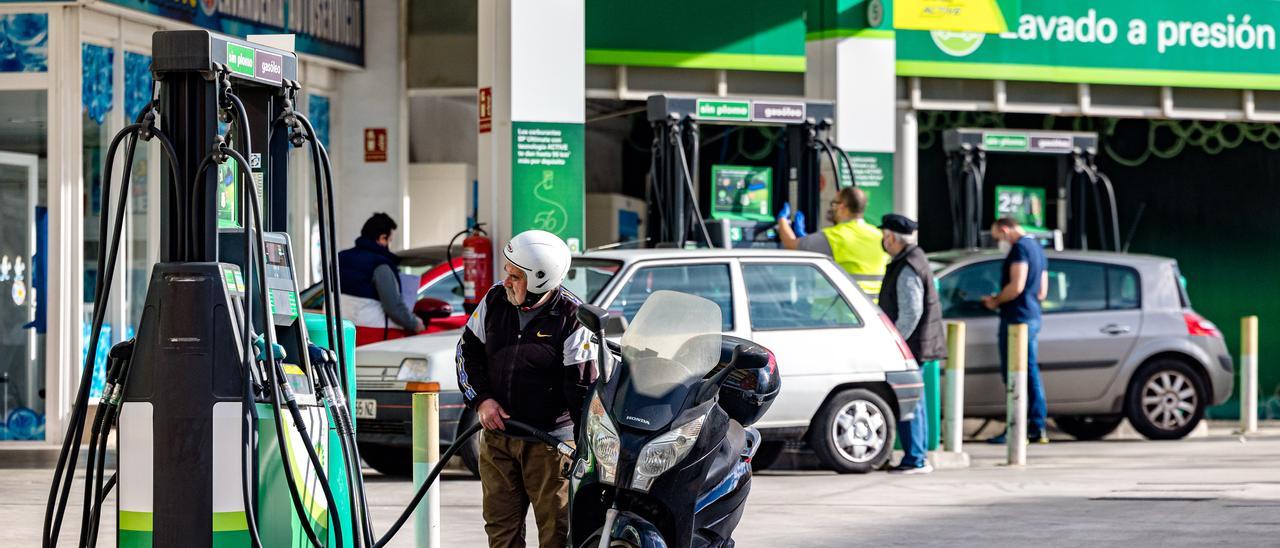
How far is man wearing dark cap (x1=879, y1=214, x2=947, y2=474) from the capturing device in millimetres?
12180

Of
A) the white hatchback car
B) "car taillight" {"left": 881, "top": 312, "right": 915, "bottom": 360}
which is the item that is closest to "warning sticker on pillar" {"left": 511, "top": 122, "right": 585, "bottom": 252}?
the white hatchback car

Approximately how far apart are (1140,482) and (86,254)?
773cm

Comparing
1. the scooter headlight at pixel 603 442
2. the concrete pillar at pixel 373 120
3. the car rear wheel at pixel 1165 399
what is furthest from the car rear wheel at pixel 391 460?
the concrete pillar at pixel 373 120

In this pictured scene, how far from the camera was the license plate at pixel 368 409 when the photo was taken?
36.0 feet

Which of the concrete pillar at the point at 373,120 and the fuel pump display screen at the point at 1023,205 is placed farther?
the fuel pump display screen at the point at 1023,205

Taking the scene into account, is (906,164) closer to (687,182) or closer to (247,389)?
(687,182)

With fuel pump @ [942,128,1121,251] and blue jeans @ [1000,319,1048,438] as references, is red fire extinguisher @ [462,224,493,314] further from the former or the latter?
fuel pump @ [942,128,1121,251]

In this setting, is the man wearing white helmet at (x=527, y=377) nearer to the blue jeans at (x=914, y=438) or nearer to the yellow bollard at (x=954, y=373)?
the blue jeans at (x=914, y=438)

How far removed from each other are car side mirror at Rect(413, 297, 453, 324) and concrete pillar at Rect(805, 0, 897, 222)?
221 inches

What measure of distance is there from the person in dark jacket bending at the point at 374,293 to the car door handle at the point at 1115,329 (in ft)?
18.4

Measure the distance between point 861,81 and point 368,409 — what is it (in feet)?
25.7

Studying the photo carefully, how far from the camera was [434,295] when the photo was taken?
43.7 feet

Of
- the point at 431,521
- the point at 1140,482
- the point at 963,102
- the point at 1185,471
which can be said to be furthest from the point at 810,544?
the point at 963,102

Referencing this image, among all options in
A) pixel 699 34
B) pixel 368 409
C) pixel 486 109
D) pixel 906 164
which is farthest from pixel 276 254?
pixel 906 164
